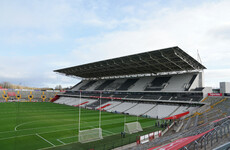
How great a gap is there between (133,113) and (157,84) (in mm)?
13858

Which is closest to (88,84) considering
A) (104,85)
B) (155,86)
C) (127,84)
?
(104,85)

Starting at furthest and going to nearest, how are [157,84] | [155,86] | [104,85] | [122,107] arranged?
[104,85] < [157,84] < [155,86] < [122,107]

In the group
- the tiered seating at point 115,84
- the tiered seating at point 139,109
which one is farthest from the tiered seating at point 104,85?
the tiered seating at point 139,109

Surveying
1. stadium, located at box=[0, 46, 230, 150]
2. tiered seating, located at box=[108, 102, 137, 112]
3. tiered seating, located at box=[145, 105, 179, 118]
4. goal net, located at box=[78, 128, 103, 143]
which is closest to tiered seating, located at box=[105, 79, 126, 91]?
stadium, located at box=[0, 46, 230, 150]

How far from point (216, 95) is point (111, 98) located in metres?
28.8

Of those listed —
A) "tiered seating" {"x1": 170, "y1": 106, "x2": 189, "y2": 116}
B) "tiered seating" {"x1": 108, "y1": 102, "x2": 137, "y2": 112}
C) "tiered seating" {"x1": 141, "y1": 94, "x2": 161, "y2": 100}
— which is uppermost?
"tiered seating" {"x1": 141, "y1": 94, "x2": 161, "y2": 100}

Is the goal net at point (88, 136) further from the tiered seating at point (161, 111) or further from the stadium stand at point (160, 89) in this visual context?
the tiered seating at point (161, 111)

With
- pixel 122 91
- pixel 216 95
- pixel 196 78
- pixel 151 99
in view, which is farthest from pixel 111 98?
pixel 216 95

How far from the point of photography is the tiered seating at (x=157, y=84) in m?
46.7

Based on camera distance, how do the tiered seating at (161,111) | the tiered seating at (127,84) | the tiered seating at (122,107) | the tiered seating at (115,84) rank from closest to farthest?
the tiered seating at (161,111)
the tiered seating at (122,107)
the tiered seating at (127,84)
the tiered seating at (115,84)

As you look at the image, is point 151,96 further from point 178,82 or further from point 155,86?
point 178,82

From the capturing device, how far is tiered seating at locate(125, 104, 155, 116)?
3951 centimetres

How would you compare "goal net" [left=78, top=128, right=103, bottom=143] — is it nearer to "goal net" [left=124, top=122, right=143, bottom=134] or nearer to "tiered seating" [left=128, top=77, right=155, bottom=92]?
"goal net" [left=124, top=122, right=143, bottom=134]

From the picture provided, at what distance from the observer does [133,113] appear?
39812 millimetres
